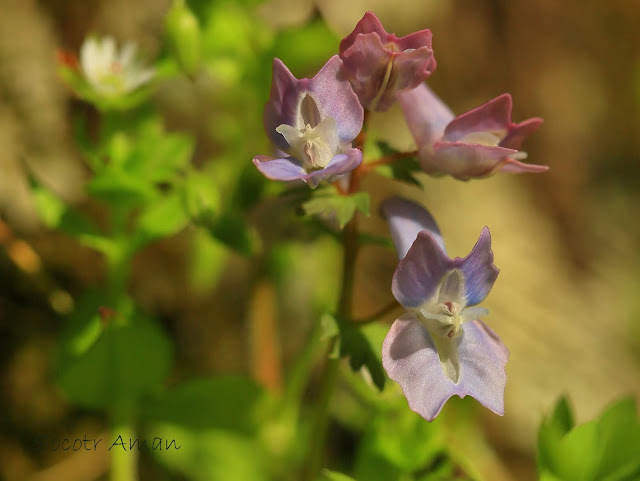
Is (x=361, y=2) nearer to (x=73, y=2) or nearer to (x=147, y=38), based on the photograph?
(x=147, y=38)

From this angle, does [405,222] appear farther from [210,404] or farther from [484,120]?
[210,404]

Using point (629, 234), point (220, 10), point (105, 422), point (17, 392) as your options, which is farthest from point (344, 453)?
point (629, 234)

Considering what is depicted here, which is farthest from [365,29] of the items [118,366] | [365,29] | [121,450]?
[121,450]

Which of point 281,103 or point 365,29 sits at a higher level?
point 365,29

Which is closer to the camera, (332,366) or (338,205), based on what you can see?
(338,205)

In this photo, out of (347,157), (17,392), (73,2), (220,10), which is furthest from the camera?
(73,2)

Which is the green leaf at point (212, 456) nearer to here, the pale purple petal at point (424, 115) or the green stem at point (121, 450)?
the green stem at point (121, 450)
